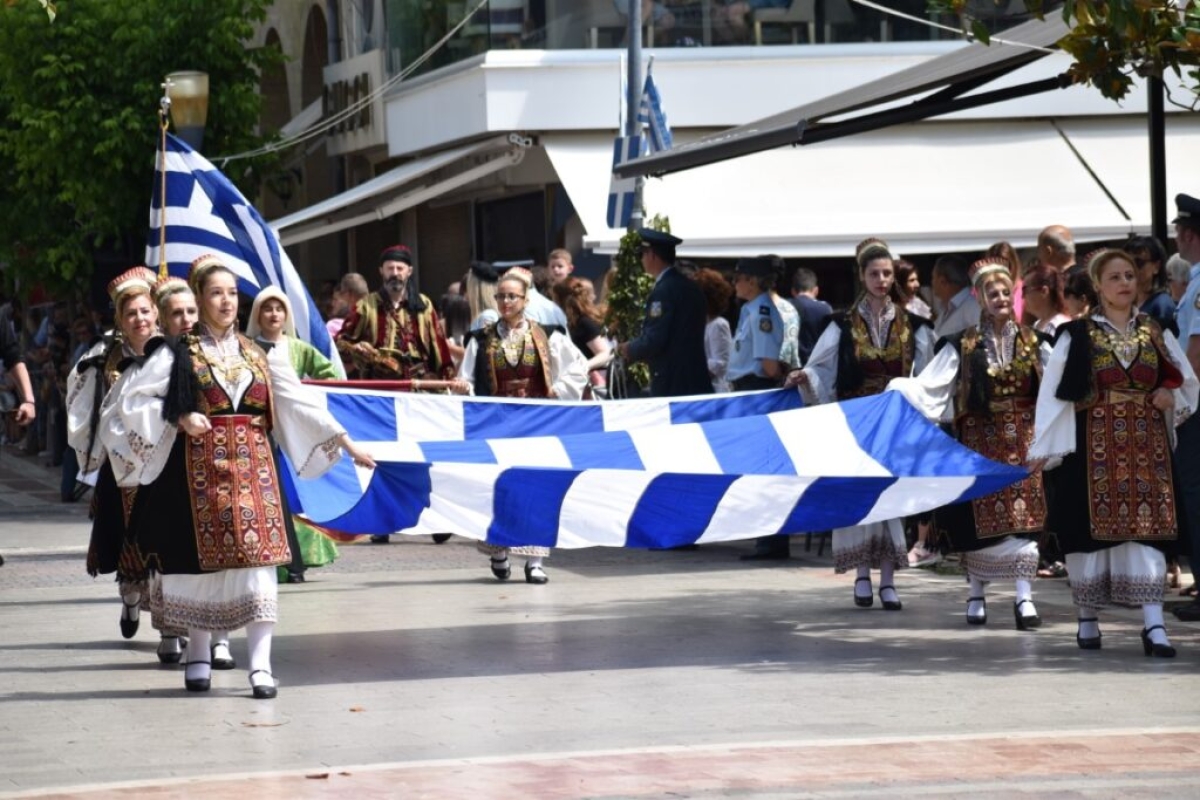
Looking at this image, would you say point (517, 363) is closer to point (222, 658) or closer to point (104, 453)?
point (104, 453)

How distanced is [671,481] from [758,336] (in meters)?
4.37

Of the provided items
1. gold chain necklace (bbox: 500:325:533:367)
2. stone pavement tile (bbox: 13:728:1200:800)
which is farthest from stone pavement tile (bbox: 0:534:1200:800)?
gold chain necklace (bbox: 500:325:533:367)

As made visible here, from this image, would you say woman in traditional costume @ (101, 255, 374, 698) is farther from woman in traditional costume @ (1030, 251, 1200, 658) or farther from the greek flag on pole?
the greek flag on pole

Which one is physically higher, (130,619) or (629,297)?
(629,297)

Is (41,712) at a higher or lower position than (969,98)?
lower

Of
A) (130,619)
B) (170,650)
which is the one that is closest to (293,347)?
(130,619)

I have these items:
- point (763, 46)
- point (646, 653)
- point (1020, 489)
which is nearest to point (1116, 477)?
point (1020, 489)

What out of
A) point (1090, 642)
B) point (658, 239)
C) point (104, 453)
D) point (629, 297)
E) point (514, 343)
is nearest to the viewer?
point (1090, 642)

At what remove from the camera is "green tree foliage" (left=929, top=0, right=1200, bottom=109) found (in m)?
10.0

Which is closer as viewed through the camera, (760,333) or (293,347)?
(293,347)

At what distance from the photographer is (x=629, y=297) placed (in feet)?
56.2

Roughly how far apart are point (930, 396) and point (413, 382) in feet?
12.1

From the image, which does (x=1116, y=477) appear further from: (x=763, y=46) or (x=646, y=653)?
(x=763, y=46)

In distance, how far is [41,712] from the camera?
30.8 feet
